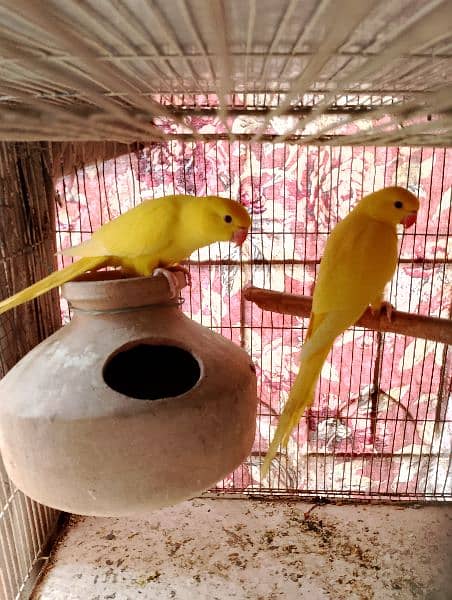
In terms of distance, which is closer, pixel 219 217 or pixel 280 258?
pixel 219 217

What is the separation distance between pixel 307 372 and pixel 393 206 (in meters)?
0.36

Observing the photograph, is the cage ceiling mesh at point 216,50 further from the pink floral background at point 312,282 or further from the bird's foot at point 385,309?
the pink floral background at point 312,282

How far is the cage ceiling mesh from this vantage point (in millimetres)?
333

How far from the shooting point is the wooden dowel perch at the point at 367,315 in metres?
0.91

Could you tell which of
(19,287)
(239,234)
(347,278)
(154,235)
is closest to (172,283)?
(154,235)

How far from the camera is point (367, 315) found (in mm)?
1026

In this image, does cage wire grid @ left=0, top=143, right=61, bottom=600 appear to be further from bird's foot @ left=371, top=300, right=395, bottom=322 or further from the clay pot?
bird's foot @ left=371, top=300, right=395, bottom=322

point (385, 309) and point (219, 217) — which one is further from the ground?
point (219, 217)

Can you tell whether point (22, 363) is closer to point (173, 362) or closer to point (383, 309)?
point (173, 362)

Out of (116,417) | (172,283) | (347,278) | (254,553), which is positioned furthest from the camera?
(254,553)

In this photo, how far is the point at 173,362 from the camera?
87 centimetres

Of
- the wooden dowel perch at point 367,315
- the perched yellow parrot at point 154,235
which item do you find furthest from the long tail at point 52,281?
the wooden dowel perch at point 367,315

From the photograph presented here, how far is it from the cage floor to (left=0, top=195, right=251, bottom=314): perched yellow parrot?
2.89 ft

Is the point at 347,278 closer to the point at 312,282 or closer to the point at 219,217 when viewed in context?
the point at 219,217
